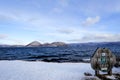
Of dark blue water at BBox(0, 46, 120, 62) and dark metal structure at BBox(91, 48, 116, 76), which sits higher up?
dark metal structure at BBox(91, 48, 116, 76)

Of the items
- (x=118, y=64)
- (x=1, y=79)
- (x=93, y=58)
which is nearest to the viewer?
(x=1, y=79)

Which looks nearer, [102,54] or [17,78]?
[17,78]

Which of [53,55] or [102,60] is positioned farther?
[53,55]

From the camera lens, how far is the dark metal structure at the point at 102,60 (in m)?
13.8

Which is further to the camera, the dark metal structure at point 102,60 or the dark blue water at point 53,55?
the dark blue water at point 53,55

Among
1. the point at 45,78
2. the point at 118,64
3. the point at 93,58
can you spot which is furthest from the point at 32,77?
the point at 118,64

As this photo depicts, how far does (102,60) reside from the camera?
13969 mm

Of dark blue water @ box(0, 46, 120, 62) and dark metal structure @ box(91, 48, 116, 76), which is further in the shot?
dark blue water @ box(0, 46, 120, 62)

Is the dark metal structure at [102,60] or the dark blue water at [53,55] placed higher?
the dark metal structure at [102,60]

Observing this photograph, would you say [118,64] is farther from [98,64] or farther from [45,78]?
[45,78]

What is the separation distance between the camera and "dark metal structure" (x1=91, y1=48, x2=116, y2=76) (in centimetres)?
1384

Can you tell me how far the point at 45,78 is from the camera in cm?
1313

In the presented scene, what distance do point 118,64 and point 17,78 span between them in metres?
11.4

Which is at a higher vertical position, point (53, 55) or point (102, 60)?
point (102, 60)
